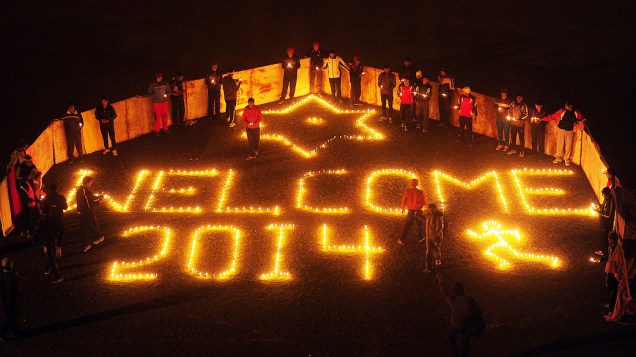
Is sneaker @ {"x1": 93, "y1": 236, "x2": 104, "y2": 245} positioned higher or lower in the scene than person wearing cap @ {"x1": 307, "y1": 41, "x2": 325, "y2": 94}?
lower

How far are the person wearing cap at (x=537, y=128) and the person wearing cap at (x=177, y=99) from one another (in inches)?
417

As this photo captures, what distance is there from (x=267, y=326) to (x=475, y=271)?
4.78m

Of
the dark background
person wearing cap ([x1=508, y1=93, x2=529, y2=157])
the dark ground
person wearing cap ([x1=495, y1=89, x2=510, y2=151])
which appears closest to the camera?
the dark ground

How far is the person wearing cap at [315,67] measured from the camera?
28.7 metres

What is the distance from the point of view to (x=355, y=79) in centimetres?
2767

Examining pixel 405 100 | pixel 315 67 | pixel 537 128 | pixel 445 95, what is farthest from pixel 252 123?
pixel 537 128

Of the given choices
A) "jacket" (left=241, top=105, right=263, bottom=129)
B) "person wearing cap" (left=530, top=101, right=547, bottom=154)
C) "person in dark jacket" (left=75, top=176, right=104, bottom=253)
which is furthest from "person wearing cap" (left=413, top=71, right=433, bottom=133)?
"person in dark jacket" (left=75, top=176, right=104, bottom=253)

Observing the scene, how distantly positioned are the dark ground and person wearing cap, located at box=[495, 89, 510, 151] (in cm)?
116

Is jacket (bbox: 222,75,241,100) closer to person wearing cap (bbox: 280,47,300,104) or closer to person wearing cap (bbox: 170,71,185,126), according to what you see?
person wearing cap (bbox: 170,71,185,126)

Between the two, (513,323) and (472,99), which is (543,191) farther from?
(513,323)

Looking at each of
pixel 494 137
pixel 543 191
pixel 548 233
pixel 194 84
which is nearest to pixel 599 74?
pixel 494 137

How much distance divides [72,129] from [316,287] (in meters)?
9.70

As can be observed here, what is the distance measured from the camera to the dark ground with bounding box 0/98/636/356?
15.1 m

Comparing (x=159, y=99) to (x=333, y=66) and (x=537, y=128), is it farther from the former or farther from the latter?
(x=537, y=128)
